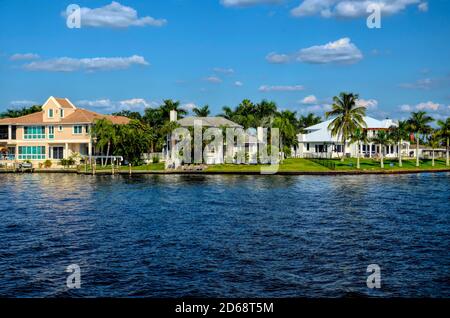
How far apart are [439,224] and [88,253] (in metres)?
20.6

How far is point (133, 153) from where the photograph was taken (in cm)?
7994

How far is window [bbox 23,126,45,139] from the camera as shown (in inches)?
3393

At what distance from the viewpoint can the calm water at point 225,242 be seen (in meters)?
18.2

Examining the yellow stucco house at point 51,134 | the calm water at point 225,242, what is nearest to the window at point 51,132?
the yellow stucco house at point 51,134

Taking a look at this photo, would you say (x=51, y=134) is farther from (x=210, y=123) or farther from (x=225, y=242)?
(x=225, y=242)

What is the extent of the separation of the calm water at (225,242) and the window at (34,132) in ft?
131

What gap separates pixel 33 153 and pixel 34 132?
12.2 feet

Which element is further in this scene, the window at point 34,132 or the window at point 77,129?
the window at point 34,132

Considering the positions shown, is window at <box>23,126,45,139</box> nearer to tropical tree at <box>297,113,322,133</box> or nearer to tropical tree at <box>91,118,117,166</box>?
tropical tree at <box>91,118,117,166</box>
